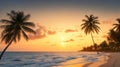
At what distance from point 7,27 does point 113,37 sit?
231ft

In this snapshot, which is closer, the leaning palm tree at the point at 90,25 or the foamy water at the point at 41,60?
the foamy water at the point at 41,60

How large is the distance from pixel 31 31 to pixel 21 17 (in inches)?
139

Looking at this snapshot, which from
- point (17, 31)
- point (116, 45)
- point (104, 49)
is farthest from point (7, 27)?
point (104, 49)

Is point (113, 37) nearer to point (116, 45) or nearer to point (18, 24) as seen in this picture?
point (116, 45)

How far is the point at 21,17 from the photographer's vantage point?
4778 centimetres

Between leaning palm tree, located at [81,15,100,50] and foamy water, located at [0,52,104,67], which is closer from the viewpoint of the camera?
foamy water, located at [0,52,104,67]

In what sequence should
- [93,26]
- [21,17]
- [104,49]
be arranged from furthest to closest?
[104,49] < [93,26] < [21,17]

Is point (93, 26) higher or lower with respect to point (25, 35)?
higher

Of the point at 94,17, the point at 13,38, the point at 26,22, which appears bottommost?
the point at 13,38

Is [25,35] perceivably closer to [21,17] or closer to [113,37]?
[21,17]

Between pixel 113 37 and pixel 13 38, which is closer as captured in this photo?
pixel 13 38

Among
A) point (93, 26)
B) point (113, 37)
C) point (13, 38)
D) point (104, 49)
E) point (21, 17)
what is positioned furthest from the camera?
point (104, 49)

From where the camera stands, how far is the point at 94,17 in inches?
3167

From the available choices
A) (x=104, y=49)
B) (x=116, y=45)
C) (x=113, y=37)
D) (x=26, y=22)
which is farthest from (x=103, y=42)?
(x=26, y=22)
